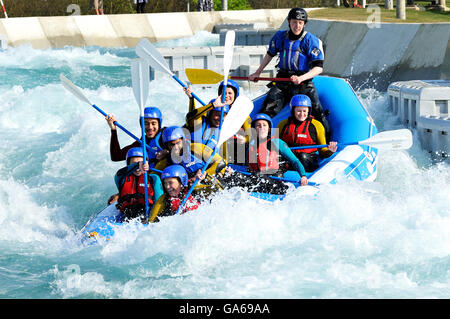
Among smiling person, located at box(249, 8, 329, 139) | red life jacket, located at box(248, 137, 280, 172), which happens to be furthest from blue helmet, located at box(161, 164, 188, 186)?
smiling person, located at box(249, 8, 329, 139)

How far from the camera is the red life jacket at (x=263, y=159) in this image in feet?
16.3

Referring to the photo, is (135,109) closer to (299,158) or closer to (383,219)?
(299,158)

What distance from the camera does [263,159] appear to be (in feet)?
16.3

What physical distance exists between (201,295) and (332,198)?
1.26 meters

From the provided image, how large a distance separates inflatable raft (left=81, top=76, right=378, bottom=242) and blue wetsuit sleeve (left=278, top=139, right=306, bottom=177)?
68mm

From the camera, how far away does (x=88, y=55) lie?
1480 centimetres

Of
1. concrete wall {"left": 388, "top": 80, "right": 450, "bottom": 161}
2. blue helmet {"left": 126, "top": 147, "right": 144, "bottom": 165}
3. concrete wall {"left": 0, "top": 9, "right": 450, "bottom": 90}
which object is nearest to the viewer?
blue helmet {"left": 126, "top": 147, "right": 144, "bottom": 165}

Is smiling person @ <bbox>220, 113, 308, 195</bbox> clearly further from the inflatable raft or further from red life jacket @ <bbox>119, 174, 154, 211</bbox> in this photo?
red life jacket @ <bbox>119, 174, 154, 211</bbox>

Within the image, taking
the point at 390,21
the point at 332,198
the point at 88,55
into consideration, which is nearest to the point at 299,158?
the point at 332,198

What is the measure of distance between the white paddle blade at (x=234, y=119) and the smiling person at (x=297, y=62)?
0.96 meters

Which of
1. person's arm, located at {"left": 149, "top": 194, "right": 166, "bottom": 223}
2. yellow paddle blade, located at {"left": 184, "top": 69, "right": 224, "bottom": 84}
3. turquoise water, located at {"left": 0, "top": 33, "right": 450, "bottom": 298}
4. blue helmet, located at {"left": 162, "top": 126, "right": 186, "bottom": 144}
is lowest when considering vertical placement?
turquoise water, located at {"left": 0, "top": 33, "right": 450, "bottom": 298}

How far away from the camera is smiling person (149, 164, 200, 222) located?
4445 mm

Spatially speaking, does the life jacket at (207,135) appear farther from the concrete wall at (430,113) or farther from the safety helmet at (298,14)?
Result: the concrete wall at (430,113)

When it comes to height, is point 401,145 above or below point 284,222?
above
